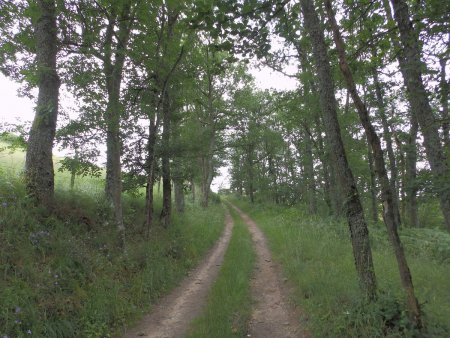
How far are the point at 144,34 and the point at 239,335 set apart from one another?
8.79m

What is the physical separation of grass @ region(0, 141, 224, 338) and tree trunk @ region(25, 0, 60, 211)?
37 cm

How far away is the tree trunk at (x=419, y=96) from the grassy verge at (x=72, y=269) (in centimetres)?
598

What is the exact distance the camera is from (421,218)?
31812mm

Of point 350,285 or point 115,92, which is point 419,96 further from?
point 115,92

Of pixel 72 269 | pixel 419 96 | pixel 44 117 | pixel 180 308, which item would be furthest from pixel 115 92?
pixel 419 96

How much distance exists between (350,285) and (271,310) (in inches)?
67.1

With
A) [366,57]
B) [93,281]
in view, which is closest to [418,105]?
[366,57]

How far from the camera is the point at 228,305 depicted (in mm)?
6430

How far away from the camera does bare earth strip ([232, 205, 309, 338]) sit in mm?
5386

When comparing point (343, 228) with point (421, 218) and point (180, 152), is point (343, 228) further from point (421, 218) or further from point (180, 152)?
point (421, 218)

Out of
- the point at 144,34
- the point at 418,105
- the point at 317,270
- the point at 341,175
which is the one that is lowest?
the point at 317,270

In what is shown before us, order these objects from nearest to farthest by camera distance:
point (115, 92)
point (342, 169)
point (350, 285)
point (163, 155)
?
point (342, 169) → point (350, 285) → point (115, 92) → point (163, 155)

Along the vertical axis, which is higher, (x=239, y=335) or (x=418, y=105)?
(x=418, y=105)

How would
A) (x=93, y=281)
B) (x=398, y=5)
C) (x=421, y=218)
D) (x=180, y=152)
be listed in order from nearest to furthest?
1. (x=398, y=5)
2. (x=93, y=281)
3. (x=180, y=152)
4. (x=421, y=218)
